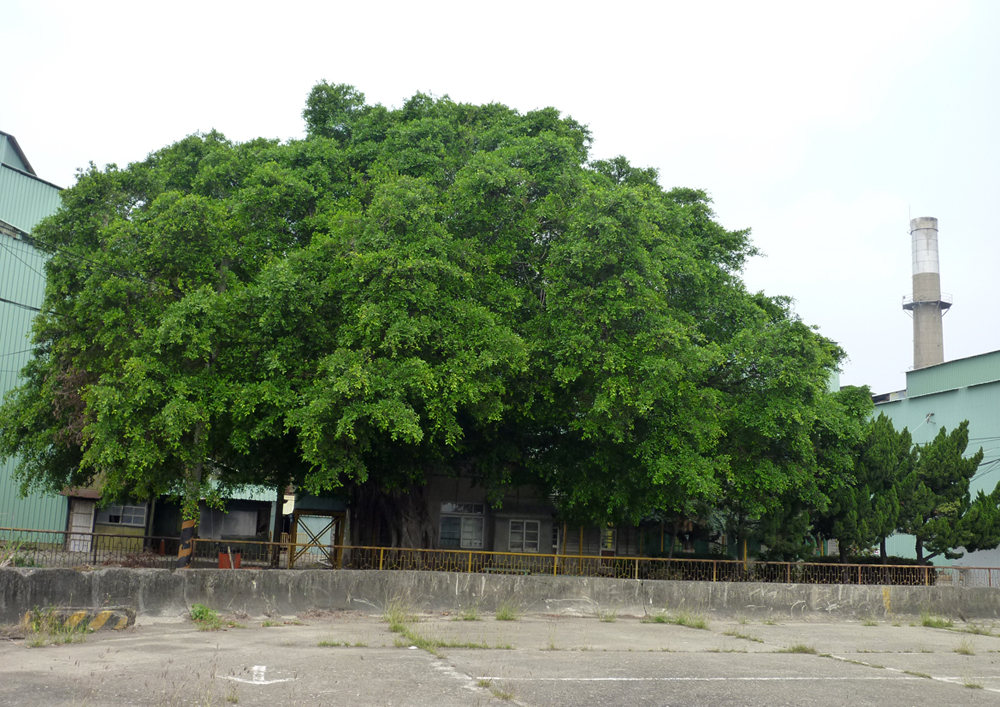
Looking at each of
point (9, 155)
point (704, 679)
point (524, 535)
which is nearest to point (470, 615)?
point (704, 679)

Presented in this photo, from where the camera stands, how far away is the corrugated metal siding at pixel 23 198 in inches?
1182

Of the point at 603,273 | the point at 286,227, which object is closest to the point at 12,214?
the point at 286,227

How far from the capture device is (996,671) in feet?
37.3

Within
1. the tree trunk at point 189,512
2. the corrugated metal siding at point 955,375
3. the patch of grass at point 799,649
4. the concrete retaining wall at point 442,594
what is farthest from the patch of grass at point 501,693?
the corrugated metal siding at point 955,375

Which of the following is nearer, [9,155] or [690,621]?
[690,621]

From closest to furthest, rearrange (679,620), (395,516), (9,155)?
(679,620) → (395,516) → (9,155)

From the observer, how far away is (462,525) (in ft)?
102

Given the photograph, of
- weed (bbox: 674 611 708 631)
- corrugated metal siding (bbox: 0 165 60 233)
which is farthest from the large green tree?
corrugated metal siding (bbox: 0 165 60 233)

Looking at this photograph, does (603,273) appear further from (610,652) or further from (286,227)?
(610,652)

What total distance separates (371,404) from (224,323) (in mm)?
3509

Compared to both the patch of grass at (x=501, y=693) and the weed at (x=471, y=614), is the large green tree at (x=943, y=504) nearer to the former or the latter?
the weed at (x=471, y=614)

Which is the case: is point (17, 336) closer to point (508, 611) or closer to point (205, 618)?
point (205, 618)

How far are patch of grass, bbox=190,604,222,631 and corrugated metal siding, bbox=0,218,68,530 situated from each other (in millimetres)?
19325

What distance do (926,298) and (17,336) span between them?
4571 cm
